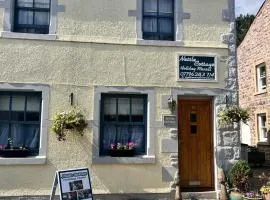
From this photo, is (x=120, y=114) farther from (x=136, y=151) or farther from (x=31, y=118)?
(x=31, y=118)

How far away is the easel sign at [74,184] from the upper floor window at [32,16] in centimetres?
391

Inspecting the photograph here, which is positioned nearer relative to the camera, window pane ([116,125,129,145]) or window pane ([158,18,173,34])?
window pane ([116,125,129,145])

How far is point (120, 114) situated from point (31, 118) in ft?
7.24

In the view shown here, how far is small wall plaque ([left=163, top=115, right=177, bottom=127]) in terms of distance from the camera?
948 centimetres

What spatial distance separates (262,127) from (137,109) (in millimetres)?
9136

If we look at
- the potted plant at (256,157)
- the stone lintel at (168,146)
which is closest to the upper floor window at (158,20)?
the stone lintel at (168,146)

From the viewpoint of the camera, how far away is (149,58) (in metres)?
9.60

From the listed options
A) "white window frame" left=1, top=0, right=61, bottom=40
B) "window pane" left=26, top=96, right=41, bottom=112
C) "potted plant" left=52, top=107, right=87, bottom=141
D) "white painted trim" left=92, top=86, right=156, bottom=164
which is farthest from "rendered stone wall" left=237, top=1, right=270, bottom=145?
"window pane" left=26, top=96, right=41, bottom=112

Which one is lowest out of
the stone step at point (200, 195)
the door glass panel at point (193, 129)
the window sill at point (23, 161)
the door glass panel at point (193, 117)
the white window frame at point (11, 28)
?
the stone step at point (200, 195)

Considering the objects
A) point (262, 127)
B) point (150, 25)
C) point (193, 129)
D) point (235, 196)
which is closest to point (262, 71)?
point (262, 127)

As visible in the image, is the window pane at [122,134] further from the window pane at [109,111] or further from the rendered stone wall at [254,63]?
the rendered stone wall at [254,63]

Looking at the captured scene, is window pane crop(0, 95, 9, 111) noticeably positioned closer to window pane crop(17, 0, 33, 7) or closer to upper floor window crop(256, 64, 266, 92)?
window pane crop(17, 0, 33, 7)

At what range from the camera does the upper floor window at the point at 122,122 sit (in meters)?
9.38

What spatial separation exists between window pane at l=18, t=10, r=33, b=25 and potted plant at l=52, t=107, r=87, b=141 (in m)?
2.52
